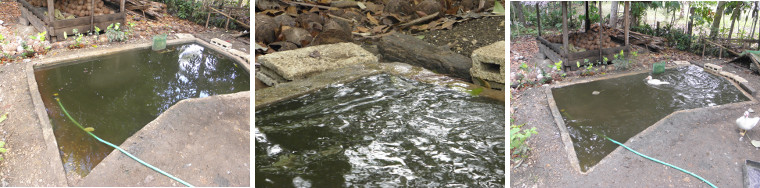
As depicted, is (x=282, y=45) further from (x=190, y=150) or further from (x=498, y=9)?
(x=498, y=9)

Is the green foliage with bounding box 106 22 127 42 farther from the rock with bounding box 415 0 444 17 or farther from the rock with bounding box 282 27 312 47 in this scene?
the rock with bounding box 415 0 444 17

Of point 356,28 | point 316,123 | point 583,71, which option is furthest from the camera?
point 356,28

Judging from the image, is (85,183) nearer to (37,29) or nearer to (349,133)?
(349,133)

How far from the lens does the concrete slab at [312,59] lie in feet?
13.3

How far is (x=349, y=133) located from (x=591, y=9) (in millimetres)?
4237

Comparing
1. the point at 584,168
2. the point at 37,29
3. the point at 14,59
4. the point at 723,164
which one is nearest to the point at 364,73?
the point at 584,168

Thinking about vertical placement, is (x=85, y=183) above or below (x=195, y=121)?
below

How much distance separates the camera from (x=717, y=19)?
5.07 metres

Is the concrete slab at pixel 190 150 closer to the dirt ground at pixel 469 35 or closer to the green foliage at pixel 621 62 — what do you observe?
the green foliage at pixel 621 62

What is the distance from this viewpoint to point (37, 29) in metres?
5.95

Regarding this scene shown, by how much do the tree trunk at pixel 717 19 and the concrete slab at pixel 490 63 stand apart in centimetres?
216

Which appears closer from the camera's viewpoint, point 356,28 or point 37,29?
point 37,29

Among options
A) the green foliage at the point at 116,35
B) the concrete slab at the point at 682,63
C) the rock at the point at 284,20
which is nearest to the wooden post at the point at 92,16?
the green foliage at the point at 116,35

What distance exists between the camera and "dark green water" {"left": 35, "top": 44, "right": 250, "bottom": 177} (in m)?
3.37
